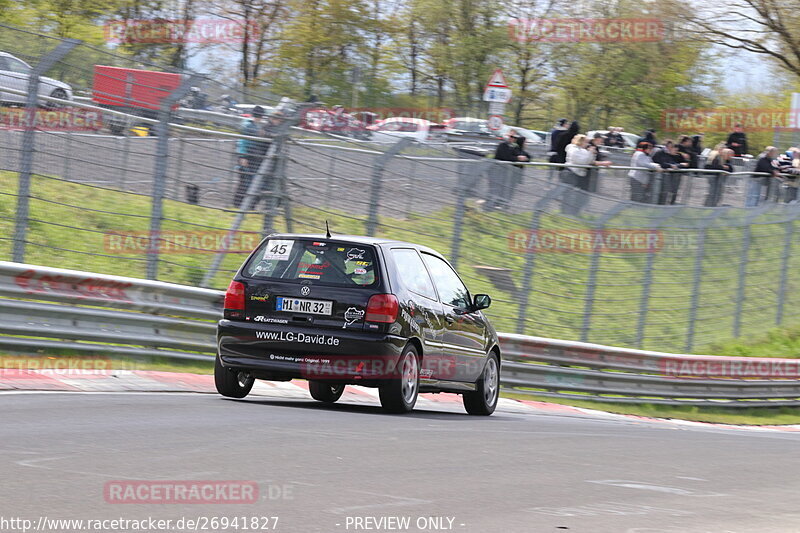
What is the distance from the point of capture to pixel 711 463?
9148 millimetres

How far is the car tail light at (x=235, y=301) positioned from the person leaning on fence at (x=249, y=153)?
3.97 meters

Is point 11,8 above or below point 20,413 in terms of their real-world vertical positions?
above

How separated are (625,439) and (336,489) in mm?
4716

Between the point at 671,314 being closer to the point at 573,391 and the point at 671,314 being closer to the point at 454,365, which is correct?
the point at 573,391

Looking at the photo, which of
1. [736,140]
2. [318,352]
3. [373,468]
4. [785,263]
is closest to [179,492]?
[373,468]

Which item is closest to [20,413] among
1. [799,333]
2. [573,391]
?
[573,391]

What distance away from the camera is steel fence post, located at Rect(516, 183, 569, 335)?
676 inches

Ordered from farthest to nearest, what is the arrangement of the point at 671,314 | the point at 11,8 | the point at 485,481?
1. the point at 11,8
2. the point at 671,314
3. the point at 485,481

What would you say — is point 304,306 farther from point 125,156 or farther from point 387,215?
point 387,215

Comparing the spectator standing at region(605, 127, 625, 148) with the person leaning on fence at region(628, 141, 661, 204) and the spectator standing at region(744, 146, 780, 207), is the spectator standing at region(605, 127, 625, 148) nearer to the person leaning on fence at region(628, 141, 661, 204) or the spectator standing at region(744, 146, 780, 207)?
the spectator standing at region(744, 146, 780, 207)

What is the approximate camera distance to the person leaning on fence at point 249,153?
1452 centimetres

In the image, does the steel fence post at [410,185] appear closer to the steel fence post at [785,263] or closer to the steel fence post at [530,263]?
the steel fence post at [530,263]

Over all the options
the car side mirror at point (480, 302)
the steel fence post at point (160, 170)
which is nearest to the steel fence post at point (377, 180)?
the steel fence post at point (160, 170)

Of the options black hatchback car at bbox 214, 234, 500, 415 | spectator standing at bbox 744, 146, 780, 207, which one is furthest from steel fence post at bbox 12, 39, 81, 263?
spectator standing at bbox 744, 146, 780, 207
